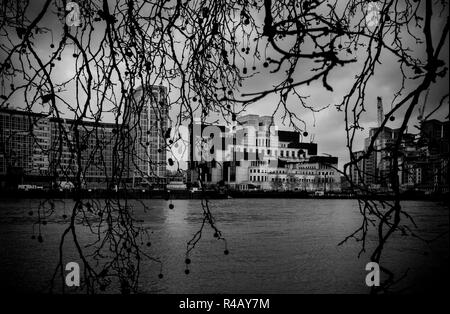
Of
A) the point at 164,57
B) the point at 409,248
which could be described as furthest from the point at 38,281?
the point at 409,248

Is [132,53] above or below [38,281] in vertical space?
above

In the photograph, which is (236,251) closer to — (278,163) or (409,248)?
(409,248)

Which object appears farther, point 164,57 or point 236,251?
point 236,251

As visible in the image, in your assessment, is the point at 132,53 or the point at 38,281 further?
the point at 38,281

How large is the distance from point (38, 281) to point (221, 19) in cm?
1151

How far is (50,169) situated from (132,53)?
1077 millimetres

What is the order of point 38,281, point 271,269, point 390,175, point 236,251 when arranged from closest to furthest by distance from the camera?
1. point 390,175
2. point 38,281
3. point 271,269
4. point 236,251

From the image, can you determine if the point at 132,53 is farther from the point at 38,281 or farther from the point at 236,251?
the point at 236,251
